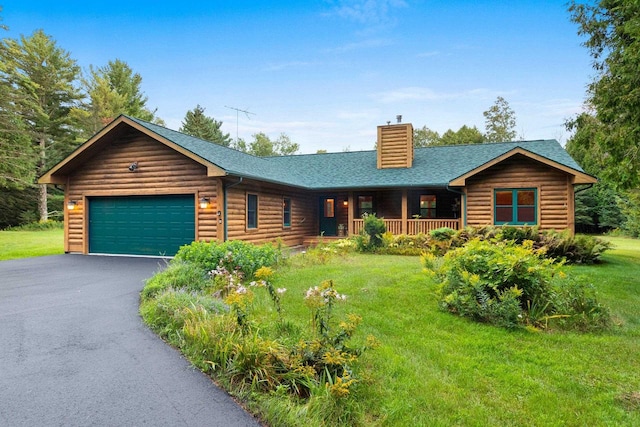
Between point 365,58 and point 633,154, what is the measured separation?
13.3 m

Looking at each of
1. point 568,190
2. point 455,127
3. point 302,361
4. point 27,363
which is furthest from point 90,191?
point 455,127

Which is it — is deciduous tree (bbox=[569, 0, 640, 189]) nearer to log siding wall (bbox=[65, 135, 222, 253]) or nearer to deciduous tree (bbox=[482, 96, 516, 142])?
log siding wall (bbox=[65, 135, 222, 253])

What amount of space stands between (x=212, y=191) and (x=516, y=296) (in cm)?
900

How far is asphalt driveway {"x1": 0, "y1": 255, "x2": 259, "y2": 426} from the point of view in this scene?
275 centimetres

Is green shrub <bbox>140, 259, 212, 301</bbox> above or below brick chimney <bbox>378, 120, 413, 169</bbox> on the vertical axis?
below

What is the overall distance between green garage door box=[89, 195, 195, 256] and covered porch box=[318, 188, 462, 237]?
6.60 meters

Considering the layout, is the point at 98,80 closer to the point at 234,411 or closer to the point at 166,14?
the point at 166,14

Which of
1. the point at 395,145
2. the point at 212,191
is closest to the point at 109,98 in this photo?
the point at 212,191

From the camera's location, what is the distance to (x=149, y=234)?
1215cm

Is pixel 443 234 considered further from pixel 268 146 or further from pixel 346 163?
pixel 268 146

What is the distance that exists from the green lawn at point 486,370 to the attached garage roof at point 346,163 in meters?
7.40

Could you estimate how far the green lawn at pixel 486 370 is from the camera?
9.31 feet

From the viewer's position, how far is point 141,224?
12.2m

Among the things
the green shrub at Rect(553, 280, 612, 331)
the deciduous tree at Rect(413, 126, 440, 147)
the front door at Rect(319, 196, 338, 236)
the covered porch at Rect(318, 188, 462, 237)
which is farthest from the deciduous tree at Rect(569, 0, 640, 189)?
the deciduous tree at Rect(413, 126, 440, 147)
